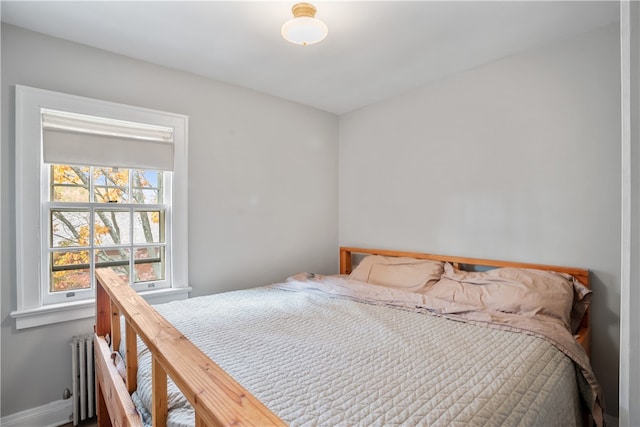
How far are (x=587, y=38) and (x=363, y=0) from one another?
4.74 ft

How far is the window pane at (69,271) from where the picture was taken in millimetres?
2096

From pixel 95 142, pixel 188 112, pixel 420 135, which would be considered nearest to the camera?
pixel 95 142

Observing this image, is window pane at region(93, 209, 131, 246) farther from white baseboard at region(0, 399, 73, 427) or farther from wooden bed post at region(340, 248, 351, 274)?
wooden bed post at region(340, 248, 351, 274)

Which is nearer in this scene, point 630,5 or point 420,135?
point 630,5

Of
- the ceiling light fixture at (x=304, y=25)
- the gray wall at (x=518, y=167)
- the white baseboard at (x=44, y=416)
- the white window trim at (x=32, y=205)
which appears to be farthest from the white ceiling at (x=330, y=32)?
the white baseboard at (x=44, y=416)

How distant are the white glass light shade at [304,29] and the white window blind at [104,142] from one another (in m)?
1.26

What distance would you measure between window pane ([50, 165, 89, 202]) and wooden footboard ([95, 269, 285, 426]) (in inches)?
26.8

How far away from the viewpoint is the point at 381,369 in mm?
1277

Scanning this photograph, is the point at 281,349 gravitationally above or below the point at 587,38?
below

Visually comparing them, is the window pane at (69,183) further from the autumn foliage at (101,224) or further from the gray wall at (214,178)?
the gray wall at (214,178)

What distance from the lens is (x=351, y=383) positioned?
1168 mm

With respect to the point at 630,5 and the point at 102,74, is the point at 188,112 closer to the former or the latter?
the point at 102,74

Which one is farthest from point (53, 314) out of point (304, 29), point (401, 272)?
point (401, 272)

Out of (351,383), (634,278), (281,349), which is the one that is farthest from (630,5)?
(281,349)
